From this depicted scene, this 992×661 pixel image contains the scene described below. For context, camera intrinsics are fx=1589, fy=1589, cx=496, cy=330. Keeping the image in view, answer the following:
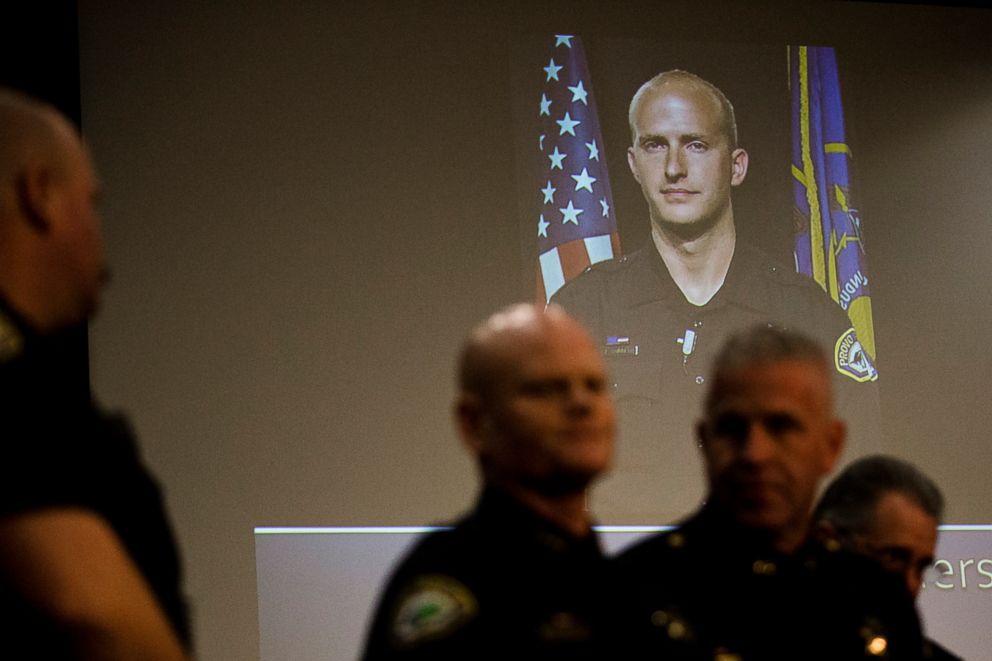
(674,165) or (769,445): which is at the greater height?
(674,165)

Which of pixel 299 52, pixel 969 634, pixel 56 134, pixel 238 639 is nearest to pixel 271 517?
pixel 238 639

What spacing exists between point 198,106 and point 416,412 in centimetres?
139

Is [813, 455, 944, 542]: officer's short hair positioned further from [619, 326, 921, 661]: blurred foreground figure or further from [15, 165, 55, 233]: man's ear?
[15, 165, 55, 233]: man's ear

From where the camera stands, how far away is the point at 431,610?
1.80m

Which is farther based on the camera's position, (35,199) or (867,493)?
(867,493)

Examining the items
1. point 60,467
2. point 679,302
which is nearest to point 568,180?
point 679,302

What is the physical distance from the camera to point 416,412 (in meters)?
5.85

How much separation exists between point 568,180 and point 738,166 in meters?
0.72

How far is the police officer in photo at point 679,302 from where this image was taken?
5.98 m

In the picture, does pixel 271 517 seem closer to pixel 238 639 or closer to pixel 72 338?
pixel 238 639

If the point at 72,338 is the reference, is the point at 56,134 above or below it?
→ above

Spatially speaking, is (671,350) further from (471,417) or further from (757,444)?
(471,417)

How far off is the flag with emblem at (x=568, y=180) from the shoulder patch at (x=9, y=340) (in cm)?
437

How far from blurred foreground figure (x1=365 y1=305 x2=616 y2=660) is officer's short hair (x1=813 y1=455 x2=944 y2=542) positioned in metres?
1.20
